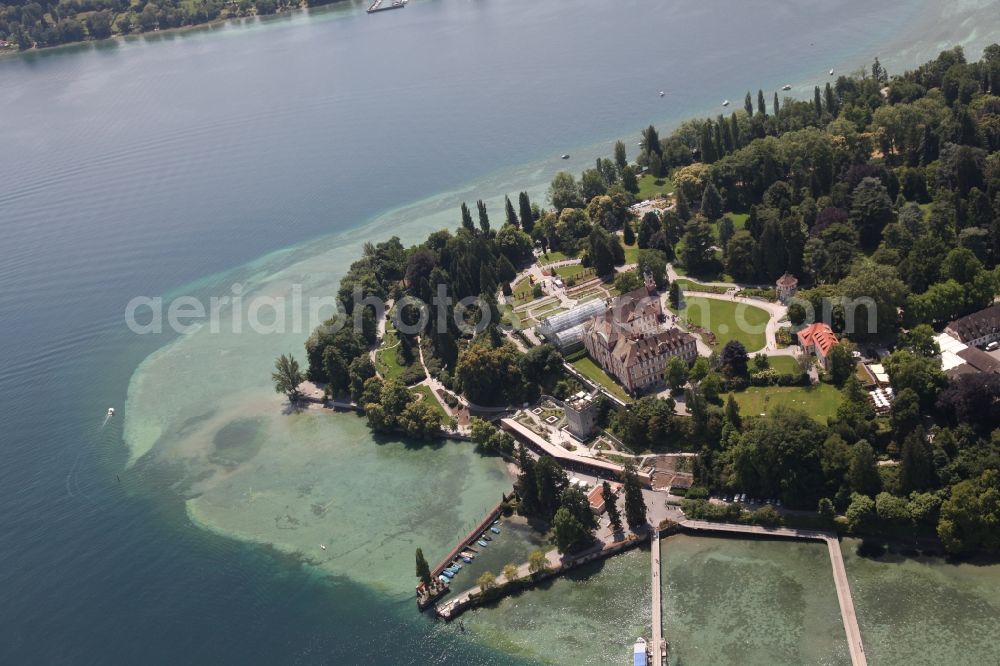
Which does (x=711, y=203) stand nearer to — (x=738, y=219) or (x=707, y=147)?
(x=738, y=219)

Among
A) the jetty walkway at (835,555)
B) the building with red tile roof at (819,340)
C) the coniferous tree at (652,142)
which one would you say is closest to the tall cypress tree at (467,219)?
the coniferous tree at (652,142)

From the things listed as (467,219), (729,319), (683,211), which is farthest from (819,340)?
(467,219)

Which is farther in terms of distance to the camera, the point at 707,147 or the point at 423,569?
the point at 707,147

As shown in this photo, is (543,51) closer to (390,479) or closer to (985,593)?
(390,479)

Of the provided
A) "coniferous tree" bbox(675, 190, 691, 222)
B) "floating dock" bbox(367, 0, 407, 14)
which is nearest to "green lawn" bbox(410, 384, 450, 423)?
"coniferous tree" bbox(675, 190, 691, 222)

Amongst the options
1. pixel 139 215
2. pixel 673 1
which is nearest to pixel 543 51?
pixel 673 1

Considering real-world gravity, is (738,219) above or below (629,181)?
below

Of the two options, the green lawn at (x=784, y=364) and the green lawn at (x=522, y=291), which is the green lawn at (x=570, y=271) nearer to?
the green lawn at (x=522, y=291)
